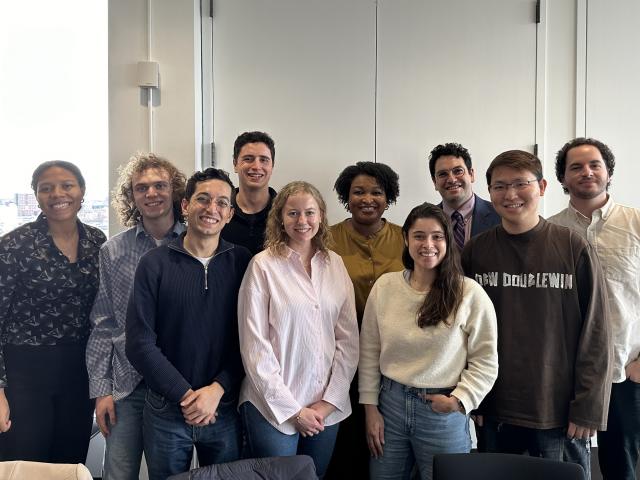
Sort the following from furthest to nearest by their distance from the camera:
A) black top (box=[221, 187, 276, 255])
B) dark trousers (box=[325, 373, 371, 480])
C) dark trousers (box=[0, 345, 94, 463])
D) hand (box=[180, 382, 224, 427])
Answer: black top (box=[221, 187, 276, 255])
dark trousers (box=[325, 373, 371, 480])
dark trousers (box=[0, 345, 94, 463])
hand (box=[180, 382, 224, 427])

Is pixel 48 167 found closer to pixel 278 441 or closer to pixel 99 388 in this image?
pixel 99 388

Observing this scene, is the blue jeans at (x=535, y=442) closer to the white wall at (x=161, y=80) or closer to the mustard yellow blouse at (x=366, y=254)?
the mustard yellow blouse at (x=366, y=254)

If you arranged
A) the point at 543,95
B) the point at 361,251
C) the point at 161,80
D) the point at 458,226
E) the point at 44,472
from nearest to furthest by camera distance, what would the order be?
1. the point at 44,472
2. the point at 361,251
3. the point at 458,226
4. the point at 161,80
5. the point at 543,95

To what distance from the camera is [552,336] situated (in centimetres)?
168

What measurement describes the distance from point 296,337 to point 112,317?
2.59 ft

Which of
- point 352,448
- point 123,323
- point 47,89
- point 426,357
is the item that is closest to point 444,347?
point 426,357

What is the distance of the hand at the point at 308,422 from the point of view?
165 centimetres

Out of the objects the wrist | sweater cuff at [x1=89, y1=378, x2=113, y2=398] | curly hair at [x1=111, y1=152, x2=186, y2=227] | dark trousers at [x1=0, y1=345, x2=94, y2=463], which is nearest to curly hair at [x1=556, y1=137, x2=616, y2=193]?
the wrist

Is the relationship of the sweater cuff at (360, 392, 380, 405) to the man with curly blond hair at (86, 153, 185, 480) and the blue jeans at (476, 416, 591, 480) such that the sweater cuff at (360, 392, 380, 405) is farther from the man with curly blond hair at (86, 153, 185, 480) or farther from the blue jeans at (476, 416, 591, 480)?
the man with curly blond hair at (86, 153, 185, 480)

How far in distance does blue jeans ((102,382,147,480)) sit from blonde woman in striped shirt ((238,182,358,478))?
446 millimetres

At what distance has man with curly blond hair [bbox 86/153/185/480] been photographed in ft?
6.00


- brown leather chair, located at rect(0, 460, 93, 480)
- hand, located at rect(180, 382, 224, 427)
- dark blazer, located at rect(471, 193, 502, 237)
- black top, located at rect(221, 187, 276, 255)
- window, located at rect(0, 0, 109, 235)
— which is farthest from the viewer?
window, located at rect(0, 0, 109, 235)

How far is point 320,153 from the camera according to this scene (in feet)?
9.39

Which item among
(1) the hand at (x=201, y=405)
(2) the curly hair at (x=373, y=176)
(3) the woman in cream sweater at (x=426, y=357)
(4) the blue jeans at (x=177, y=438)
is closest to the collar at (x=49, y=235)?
(4) the blue jeans at (x=177, y=438)
